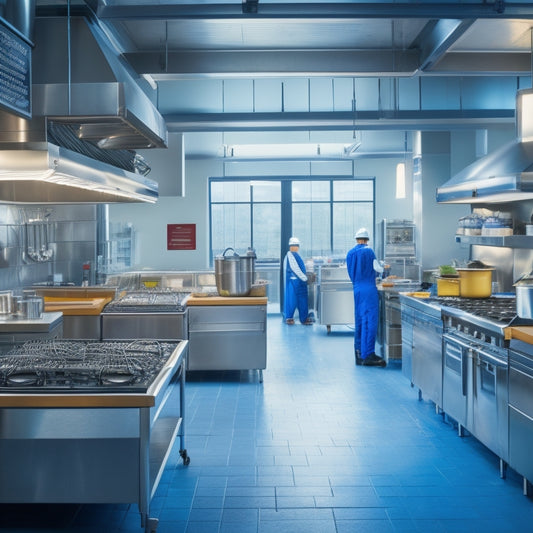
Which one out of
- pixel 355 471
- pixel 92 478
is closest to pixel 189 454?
pixel 355 471

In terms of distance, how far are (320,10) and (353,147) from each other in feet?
21.5

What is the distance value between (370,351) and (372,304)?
1.86 ft

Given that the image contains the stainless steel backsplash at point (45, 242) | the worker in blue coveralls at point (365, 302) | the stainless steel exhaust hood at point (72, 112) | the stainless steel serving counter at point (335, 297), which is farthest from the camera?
the stainless steel serving counter at point (335, 297)

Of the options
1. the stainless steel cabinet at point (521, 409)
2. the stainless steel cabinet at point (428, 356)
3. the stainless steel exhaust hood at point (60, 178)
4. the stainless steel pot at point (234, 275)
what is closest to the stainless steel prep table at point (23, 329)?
the stainless steel exhaust hood at point (60, 178)

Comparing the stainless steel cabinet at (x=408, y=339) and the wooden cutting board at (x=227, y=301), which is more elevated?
the wooden cutting board at (x=227, y=301)

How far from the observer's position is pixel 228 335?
22.2 feet

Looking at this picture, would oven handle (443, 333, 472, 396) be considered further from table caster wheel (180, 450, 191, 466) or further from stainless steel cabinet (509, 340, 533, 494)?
table caster wheel (180, 450, 191, 466)

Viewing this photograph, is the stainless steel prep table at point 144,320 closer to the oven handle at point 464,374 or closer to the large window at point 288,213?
the oven handle at point 464,374

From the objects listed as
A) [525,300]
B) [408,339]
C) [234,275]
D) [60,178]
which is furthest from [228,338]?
[60,178]

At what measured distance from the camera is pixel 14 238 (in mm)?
6066

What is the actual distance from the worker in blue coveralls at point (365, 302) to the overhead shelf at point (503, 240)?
140 centimetres

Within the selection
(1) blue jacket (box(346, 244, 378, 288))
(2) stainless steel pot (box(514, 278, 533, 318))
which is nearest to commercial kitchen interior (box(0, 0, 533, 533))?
(2) stainless steel pot (box(514, 278, 533, 318))

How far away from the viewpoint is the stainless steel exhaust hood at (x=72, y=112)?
2.99 metres

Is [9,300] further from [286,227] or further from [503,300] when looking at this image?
[286,227]
